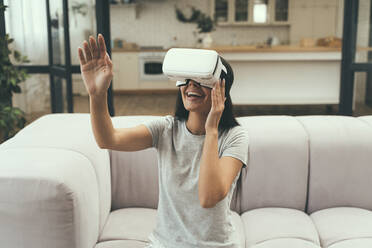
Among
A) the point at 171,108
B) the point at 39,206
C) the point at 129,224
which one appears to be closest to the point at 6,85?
the point at 129,224

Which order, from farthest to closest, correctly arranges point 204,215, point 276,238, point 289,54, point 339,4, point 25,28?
point 339,4 → point 289,54 → point 25,28 → point 276,238 → point 204,215

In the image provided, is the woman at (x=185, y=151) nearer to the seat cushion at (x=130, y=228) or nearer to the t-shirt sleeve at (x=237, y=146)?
the t-shirt sleeve at (x=237, y=146)

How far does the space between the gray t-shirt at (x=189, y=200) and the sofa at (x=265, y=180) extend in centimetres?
36

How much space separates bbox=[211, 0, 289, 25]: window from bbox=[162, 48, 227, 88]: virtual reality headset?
7605 millimetres

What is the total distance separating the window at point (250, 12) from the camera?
866 centimetres

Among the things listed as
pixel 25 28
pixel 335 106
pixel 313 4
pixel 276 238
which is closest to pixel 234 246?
pixel 276 238

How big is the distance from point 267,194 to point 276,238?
0.32 meters

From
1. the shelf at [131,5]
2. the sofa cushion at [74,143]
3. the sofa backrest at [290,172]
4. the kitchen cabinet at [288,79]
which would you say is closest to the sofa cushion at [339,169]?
the sofa backrest at [290,172]

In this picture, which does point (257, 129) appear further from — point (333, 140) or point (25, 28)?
point (25, 28)

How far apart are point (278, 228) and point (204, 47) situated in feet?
17.5

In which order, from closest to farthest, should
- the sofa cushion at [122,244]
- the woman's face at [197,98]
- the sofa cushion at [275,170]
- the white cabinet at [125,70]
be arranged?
the woman's face at [197,98], the sofa cushion at [122,244], the sofa cushion at [275,170], the white cabinet at [125,70]

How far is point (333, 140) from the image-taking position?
2.31 m

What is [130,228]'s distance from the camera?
207 centimetres

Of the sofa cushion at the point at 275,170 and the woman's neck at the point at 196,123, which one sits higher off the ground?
the woman's neck at the point at 196,123
